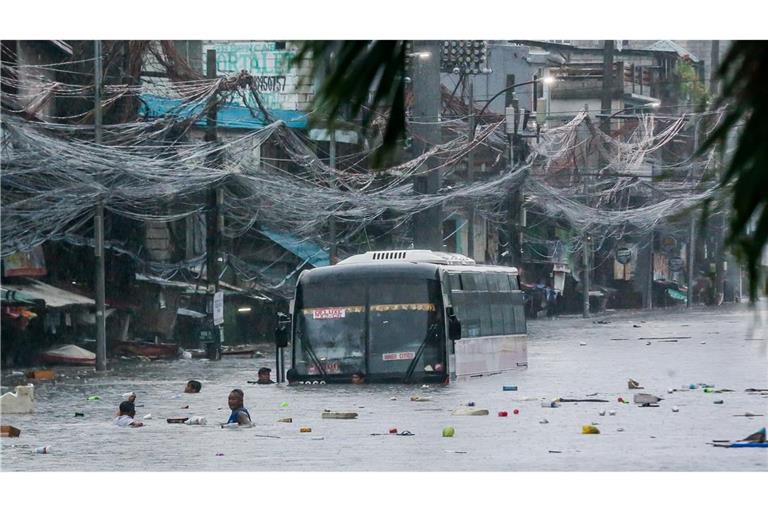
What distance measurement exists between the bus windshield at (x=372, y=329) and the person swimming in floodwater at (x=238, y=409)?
13.1 ft

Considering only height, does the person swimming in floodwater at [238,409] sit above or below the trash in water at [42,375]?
above

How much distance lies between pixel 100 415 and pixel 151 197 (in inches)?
346

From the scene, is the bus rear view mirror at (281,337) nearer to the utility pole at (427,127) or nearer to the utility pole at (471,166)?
the utility pole at (427,127)

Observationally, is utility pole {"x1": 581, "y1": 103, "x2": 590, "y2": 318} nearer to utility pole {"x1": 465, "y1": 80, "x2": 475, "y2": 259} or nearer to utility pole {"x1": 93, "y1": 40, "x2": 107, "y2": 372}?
utility pole {"x1": 465, "y1": 80, "x2": 475, "y2": 259}

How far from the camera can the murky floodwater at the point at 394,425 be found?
15711mm

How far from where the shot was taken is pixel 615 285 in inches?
2090

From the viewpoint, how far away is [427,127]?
32.2 m

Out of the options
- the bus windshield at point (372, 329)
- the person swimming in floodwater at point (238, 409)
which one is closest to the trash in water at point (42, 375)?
the bus windshield at point (372, 329)

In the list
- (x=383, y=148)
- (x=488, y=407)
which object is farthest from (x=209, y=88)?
(x=383, y=148)

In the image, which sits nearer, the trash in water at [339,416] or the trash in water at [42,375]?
the trash in water at [339,416]

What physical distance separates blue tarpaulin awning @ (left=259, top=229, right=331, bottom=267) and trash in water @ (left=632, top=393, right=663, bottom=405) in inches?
444

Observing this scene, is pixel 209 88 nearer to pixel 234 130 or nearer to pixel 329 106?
pixel 234 130

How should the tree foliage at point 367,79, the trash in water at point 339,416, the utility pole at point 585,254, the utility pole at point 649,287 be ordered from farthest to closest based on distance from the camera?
the utility pole at point 649,287 < the utility pole at point 585,254 < the trash in water at point 339,416 < the tree foliage at point 367,79
